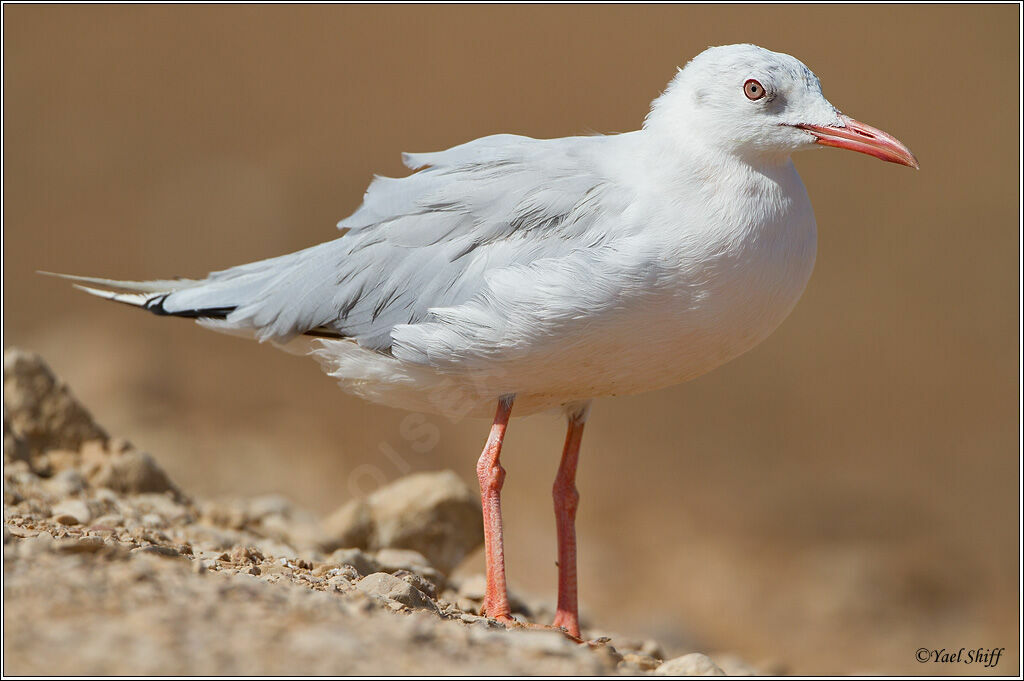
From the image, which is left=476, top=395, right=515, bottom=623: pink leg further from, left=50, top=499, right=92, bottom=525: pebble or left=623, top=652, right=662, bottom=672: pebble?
left=50, top=499, right=92, bottom=525: pebble

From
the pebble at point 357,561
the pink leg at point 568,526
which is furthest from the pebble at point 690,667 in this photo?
the pebble at point 357,561

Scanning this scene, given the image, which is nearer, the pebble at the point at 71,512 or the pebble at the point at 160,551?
the pebble at the point at 160,551

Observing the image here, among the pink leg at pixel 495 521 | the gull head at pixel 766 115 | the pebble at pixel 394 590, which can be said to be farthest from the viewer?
the pink leg at pixel 495 521

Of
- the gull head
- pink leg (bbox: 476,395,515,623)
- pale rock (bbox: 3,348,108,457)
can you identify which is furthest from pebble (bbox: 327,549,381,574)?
the gull head

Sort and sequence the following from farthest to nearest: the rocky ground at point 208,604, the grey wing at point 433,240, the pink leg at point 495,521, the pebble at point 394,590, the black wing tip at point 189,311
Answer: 1. the black wing tip at point 189,311
2. the pink leg at point 495,521
3. the grey wing at point 433,240
4. the pebble at point 394,590
5. the rocky ground at point 208,604

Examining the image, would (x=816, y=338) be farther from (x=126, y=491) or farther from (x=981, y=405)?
(x=126, y=491)

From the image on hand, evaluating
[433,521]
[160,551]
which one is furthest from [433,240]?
[433,521]

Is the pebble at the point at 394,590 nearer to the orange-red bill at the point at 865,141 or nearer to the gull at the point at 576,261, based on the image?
the gull at the point at 576,261

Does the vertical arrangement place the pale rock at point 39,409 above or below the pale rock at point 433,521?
above
